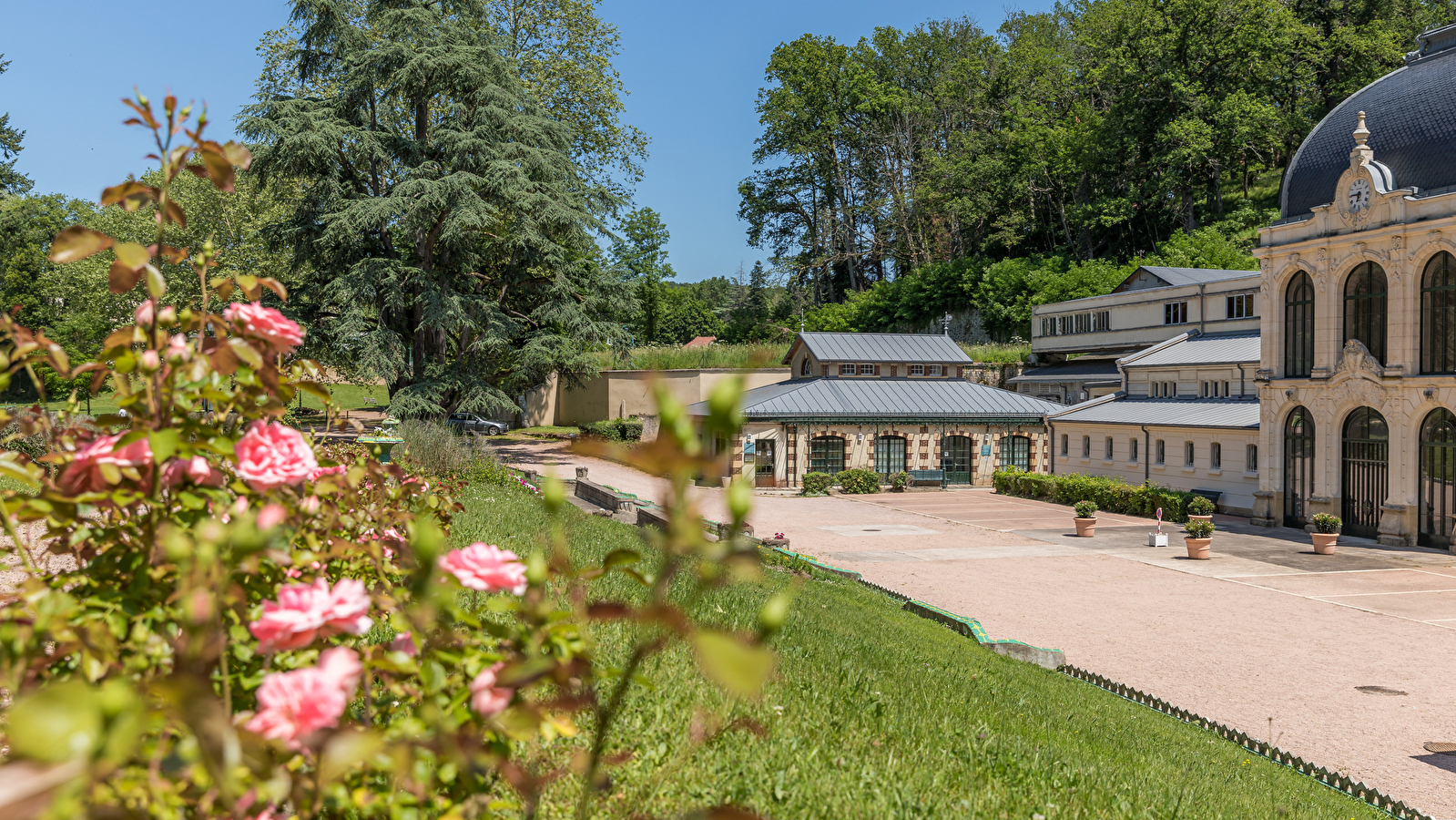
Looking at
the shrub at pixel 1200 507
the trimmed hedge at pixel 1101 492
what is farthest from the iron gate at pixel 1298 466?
the trimmed hedge at pixel 1101 492

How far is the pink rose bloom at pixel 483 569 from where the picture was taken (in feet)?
6.31

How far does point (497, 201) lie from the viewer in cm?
3123

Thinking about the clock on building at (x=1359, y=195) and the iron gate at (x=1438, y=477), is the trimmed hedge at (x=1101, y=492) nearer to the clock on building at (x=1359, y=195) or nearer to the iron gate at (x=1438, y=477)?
the iron gate at (x=1438, y=477)

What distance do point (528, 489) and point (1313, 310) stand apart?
21.9 meters

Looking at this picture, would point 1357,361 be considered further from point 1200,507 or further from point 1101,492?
point 1101,492

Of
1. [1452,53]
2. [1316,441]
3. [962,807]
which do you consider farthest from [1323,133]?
[962,807]

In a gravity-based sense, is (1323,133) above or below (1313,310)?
above

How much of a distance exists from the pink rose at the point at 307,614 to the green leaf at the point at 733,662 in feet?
2.94

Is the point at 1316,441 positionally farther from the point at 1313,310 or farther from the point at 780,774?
the point at 780,774

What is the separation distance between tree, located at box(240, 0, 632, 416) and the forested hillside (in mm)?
33419

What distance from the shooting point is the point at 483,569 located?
1950mm

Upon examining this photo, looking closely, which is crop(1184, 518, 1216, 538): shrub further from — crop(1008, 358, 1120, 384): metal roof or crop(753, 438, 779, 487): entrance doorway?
crop(1008, 358, 1120, 384): metal roof

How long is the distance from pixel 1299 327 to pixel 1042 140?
127 feet

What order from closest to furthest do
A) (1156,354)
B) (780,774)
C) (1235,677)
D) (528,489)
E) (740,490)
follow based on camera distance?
(740,490)
(780,774)
(1235,677)
(528,489)
(1156,354)
